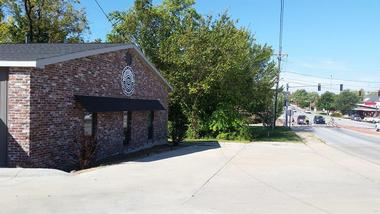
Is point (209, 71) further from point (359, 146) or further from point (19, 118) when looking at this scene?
point (19, 118)

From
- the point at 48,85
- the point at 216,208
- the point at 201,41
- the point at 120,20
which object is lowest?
the point at 216,208

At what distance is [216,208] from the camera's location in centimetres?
926

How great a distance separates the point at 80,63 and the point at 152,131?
960cm

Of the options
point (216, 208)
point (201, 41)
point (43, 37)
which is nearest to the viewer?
point (216, 208)

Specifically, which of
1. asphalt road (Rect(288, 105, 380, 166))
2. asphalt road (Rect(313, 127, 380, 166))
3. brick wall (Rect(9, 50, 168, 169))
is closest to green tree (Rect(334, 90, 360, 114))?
asphalt road (Rect(288, 105, 380, 166))

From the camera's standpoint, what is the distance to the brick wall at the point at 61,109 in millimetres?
13164

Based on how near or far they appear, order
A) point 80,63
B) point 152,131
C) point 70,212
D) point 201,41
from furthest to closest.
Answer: point 201,41, point 152,131, point 80,63, point 70,212

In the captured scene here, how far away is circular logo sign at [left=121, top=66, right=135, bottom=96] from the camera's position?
785 inches

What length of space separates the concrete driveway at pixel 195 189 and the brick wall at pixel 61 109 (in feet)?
5.11

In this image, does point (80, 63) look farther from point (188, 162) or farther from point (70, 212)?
point (70, 212)

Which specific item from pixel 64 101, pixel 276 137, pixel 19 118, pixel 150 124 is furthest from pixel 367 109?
pixel 19 118

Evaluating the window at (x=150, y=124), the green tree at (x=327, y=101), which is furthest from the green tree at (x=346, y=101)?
the window at (x=150, y=124)

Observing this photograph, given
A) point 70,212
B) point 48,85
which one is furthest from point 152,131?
point 70,212

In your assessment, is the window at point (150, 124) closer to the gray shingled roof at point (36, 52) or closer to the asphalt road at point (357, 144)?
the gray shingled roof at point (36, 52)
